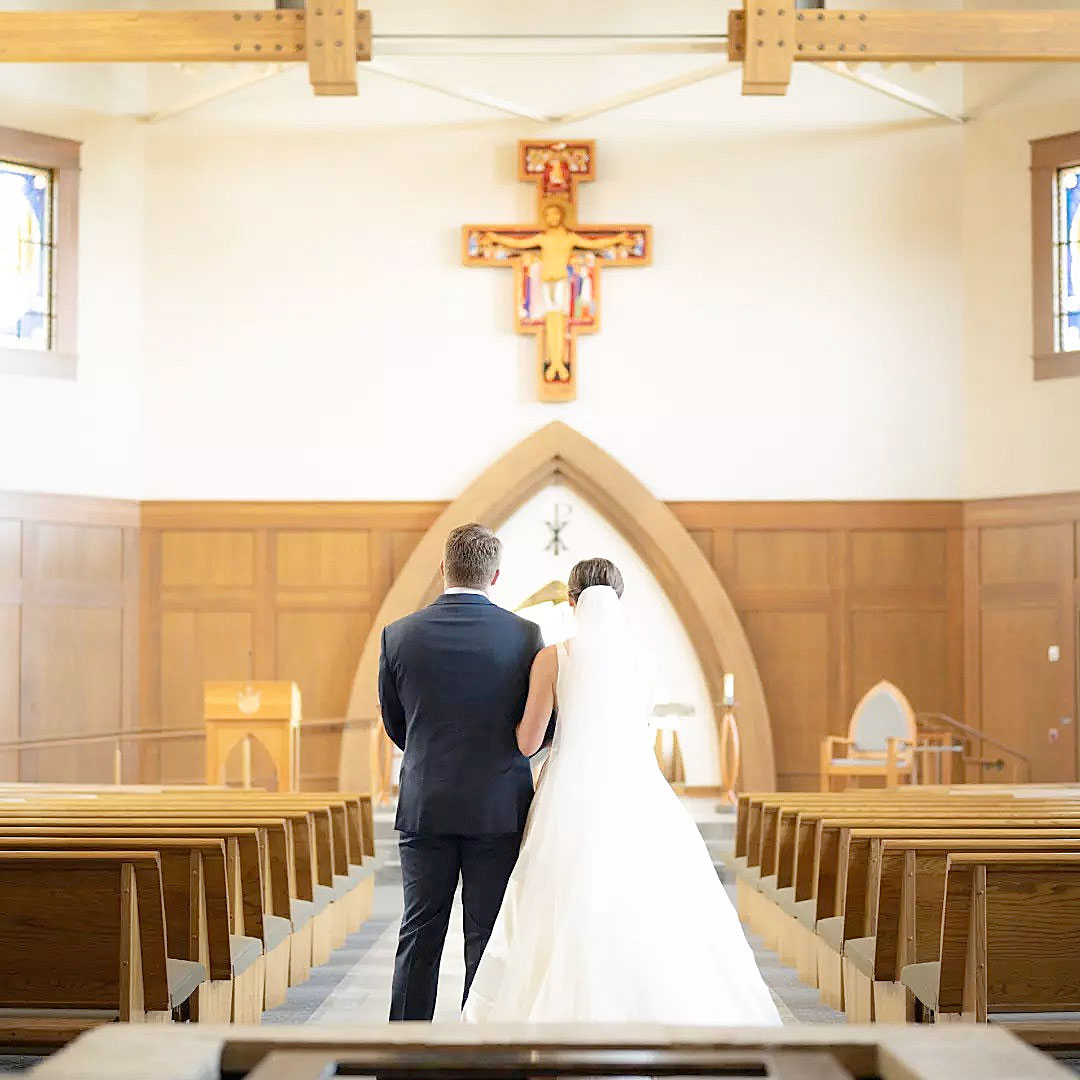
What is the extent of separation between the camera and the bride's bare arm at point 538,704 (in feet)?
13.1

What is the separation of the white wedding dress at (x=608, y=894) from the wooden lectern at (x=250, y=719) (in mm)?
5765

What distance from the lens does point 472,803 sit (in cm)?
392

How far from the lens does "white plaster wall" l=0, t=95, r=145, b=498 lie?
11.9 m

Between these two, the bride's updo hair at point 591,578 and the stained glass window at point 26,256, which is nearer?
the bride's updo hair at point 591,578

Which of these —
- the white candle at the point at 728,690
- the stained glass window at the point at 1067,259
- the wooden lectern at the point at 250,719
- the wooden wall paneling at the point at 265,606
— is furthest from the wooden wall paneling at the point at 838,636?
the wooden lectern at the point at 250,719

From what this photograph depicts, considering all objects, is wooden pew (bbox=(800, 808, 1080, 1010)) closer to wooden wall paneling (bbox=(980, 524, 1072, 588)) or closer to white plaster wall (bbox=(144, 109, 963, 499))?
wooden wall paneling (bbox=(980, 524, 1072, 588))

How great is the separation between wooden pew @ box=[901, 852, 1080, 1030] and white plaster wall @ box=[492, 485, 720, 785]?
341 inches

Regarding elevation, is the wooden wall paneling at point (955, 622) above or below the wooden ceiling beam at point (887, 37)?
below

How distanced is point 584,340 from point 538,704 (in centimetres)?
872

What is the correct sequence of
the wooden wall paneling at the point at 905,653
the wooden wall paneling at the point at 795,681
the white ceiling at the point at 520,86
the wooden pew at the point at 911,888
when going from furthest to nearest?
the white ceiling at the point at 520,86 < the wooden wall paneling at the point at 905,653 < the wooden wall paneling at the point at 795,681 < the wooden pew at the point at 911,888

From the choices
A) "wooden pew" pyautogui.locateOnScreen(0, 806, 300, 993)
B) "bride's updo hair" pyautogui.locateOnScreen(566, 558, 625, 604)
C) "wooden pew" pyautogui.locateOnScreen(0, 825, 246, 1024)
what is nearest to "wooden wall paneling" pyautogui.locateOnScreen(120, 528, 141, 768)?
"wooden pew" pyautogui.locateOnScreen(0, 806, 300, 993)

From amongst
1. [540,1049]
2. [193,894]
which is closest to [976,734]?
[193,894]

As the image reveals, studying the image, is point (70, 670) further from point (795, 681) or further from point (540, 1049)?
point (540, 1049)

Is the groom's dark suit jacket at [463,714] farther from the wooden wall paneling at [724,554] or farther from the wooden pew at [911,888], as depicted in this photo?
the wooden wall paneling at [724,554]
